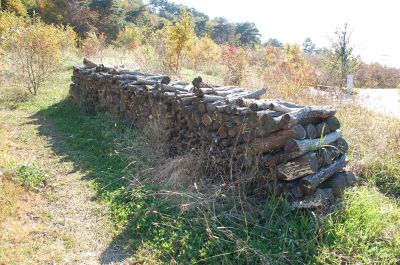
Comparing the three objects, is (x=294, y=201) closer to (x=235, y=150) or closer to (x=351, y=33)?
(x=235, y=150)

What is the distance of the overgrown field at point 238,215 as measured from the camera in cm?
326

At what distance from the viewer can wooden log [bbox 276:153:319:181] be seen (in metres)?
3.61

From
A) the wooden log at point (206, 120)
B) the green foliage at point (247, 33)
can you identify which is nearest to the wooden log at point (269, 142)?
the wooden log at point (206, 120)

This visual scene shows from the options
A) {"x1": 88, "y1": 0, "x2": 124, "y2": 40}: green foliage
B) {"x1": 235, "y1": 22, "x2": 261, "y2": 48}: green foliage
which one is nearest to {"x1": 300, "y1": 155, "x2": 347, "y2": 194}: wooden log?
{"x1": 88, "y1": 0, "x2": 124, "y2": 40}: green foliage

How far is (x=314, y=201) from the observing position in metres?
3.55

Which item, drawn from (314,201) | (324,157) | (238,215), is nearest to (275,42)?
(324,157)

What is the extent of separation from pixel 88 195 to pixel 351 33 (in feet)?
60.4

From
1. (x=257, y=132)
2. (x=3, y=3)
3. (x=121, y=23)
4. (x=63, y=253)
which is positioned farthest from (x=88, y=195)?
(x=121, y=23)

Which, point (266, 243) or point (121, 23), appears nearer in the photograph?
point (266, 243)

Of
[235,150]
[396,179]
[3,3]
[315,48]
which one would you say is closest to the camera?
[235,150]

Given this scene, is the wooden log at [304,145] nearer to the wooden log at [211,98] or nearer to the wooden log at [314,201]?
the wooden log at [314,201]

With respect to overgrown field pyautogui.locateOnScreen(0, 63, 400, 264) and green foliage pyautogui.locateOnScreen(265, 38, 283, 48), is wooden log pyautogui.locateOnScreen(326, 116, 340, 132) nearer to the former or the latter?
overgrown field pyautogui.locateOnScreen(0, 63, 400, 264)

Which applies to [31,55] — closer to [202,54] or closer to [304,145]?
[304,145]

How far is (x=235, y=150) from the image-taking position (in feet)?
13.9
